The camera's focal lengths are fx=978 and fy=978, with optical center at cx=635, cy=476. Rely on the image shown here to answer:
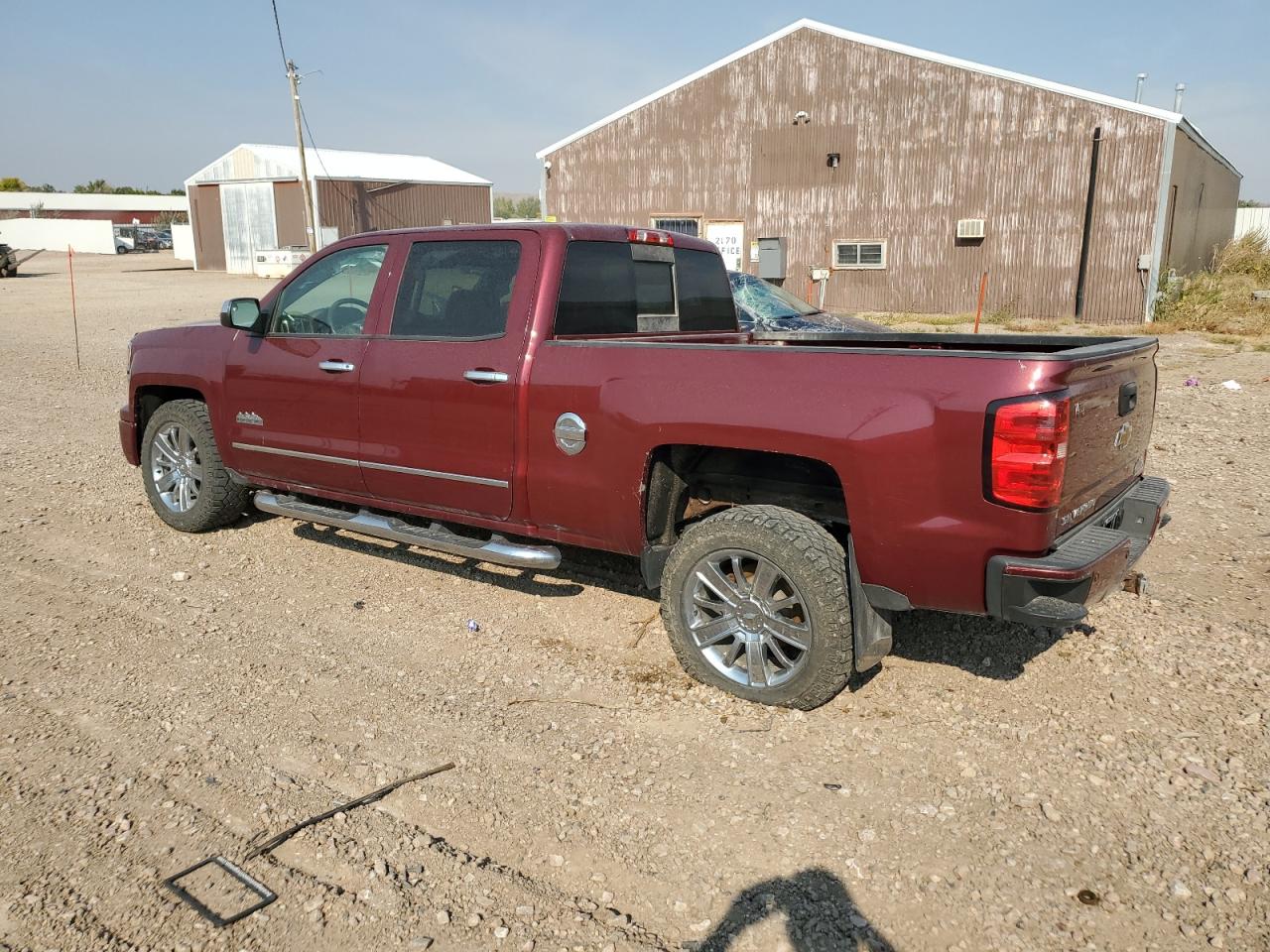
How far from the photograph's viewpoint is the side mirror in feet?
18.2

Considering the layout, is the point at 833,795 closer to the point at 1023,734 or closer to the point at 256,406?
the point at 1023,734

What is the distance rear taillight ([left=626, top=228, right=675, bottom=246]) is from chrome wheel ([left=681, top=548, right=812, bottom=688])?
6.11ft

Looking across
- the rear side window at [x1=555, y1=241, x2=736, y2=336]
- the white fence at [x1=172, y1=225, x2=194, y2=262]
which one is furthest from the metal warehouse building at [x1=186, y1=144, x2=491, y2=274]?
the rear side window at [x1=555, y1=241, x2=736, y2=336]

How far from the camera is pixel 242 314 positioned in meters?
5.60

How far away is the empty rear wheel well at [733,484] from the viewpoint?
4273 mm

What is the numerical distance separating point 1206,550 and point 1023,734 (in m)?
2.88

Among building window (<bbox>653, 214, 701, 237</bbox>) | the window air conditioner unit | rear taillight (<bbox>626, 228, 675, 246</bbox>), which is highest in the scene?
building window (<bbox>653, 214, 701, 237</bbox>)

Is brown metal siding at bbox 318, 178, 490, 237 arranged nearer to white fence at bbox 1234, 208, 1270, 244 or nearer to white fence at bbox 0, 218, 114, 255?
white fence at bbox 0, 218, 114, 255

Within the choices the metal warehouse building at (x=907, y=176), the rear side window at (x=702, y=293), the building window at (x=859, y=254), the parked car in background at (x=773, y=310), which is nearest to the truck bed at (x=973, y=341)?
the rear side window at (x=702, y=293)

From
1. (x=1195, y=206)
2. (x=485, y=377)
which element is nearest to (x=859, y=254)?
(x=1195, y=206)

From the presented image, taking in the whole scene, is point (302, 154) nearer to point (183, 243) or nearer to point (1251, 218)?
point (183, 243)

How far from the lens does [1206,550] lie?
232 inches

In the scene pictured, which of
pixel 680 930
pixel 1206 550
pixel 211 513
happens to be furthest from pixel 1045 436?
pixel 211 513


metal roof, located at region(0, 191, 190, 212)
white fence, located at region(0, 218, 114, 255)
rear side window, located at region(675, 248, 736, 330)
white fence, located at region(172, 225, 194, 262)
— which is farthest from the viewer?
metal roof, located at region(0, 191, 190, 212)
